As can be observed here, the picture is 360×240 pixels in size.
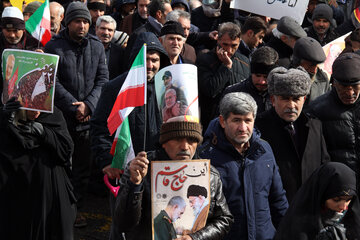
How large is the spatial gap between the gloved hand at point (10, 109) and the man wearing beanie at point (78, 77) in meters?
1.64

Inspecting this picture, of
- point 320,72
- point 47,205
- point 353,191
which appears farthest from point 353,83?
point 47,205

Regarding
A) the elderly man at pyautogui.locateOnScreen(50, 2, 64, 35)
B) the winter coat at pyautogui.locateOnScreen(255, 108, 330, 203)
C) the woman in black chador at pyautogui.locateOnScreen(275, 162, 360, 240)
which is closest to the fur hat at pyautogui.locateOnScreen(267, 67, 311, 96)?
the winter coat at pyautogui.locateOnScreen(255, 108, 330, 203)

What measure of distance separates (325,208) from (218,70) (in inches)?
114

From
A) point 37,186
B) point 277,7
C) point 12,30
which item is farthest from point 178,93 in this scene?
point 277,7

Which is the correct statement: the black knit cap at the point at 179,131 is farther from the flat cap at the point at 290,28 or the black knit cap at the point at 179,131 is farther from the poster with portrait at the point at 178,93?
the flat cap at the point at 290,28

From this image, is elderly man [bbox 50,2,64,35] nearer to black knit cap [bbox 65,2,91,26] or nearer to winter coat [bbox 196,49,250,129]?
black knit cap [bbox 65,2,91,26]

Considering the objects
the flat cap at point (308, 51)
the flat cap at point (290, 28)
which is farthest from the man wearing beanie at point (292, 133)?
the flat cap at point (290, 28)

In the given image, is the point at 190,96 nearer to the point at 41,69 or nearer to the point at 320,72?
the point at 41,69

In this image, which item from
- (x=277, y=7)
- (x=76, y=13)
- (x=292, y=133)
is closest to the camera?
(x=292, y=133)

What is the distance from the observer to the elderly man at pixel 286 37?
7.61 meters

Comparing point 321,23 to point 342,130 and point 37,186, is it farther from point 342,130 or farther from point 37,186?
point 37,186

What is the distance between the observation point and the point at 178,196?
3957mm

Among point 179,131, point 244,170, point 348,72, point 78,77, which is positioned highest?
point 78,77

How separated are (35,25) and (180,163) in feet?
16.0
